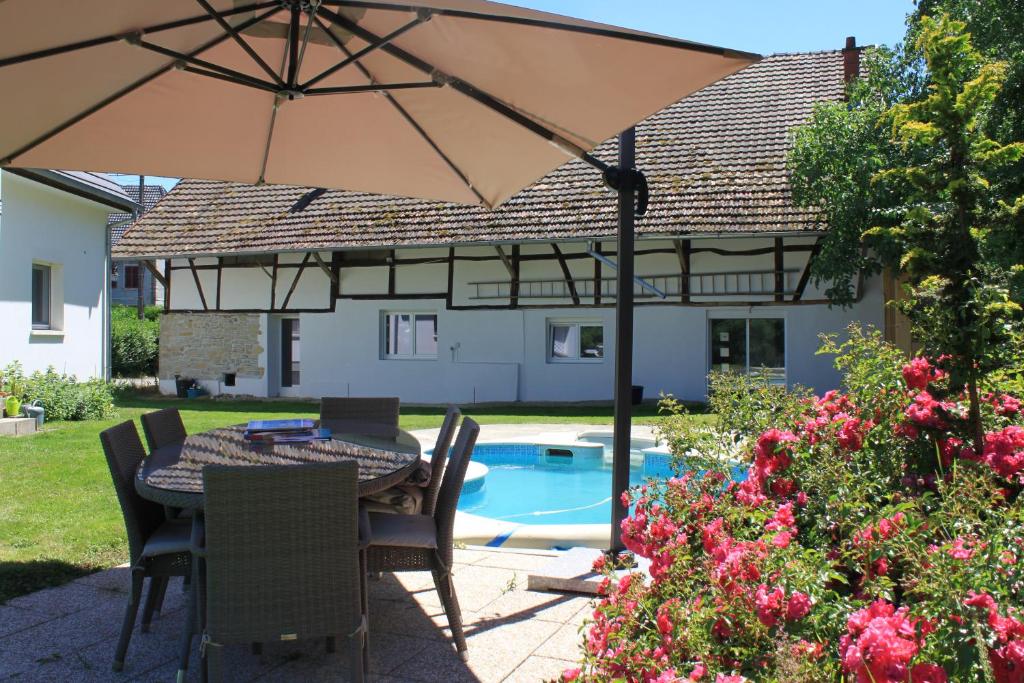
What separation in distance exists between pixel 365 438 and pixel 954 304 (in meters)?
2.42

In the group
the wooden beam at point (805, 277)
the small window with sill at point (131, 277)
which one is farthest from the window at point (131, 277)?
the wooden beam at point (805, 277)

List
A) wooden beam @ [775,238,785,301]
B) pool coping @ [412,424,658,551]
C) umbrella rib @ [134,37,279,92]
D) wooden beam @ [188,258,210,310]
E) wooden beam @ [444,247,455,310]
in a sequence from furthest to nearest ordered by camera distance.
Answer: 1. wooden beam @ [188,258,210,310]
2. wooden beam @ [444,247,455,310]
3. wooden beam @ [775,238,785,301]
4. pool coping @ [412,424,658,551]
5. umbrella rib @ [134,37,279,92]

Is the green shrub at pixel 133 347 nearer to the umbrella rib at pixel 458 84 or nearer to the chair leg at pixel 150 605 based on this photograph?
the chair leg at pixel 150 605

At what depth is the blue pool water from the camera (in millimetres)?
7395

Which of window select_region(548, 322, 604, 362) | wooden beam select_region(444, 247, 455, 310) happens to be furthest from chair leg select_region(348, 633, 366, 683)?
wooden beam select_region(444, 247, 455, 310)

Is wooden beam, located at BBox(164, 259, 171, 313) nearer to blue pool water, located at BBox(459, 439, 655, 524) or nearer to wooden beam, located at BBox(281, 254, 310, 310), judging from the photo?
wooden beam, located at BBox(281, 254, 310, 310)

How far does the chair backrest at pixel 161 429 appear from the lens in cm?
365

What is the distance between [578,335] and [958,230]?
1237 centimetres

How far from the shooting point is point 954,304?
232 centimetres

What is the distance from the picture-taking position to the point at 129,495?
2900 mm

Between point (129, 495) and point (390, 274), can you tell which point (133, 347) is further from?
point (129, 495)

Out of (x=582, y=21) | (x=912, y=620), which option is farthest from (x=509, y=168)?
(x=912, y=620)

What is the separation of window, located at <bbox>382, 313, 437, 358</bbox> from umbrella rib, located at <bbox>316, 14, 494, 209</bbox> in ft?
37.2

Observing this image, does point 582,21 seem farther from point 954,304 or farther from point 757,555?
point 757,555
